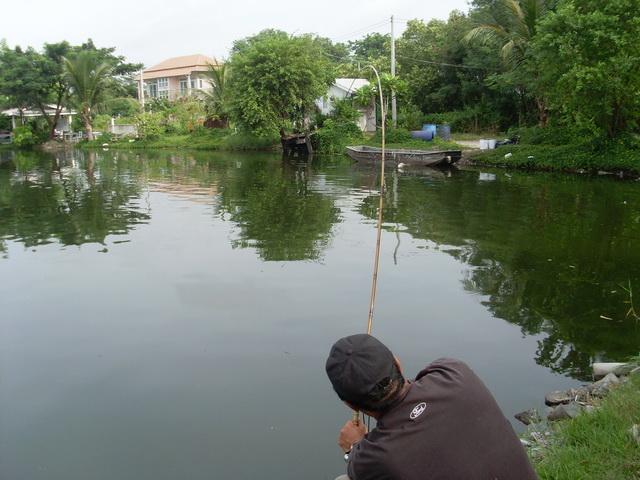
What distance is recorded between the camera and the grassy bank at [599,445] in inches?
123

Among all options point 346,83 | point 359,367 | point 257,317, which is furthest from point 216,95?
point 359,367

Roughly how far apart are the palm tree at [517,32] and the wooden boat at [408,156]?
14.0 ft

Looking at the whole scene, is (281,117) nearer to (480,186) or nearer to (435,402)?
(480,186)

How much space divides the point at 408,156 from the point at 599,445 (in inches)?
920

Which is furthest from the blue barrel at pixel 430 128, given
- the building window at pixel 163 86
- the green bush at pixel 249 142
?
the building window at pixel 163 86

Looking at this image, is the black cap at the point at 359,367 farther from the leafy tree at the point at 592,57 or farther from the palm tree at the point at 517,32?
the palm tree at the point at 517,32

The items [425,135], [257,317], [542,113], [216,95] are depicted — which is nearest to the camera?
[257,317]

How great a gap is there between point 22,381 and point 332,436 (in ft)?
9.93

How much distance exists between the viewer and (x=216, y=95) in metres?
42.3

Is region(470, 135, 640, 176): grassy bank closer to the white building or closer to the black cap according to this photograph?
the white building

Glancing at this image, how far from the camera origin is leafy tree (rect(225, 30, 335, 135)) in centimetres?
3195

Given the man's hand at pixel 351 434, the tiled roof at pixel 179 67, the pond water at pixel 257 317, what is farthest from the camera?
the tiled roof at pixel 179 67

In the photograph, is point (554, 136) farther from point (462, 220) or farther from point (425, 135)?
point (462, 220)

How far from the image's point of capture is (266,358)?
229 inches
